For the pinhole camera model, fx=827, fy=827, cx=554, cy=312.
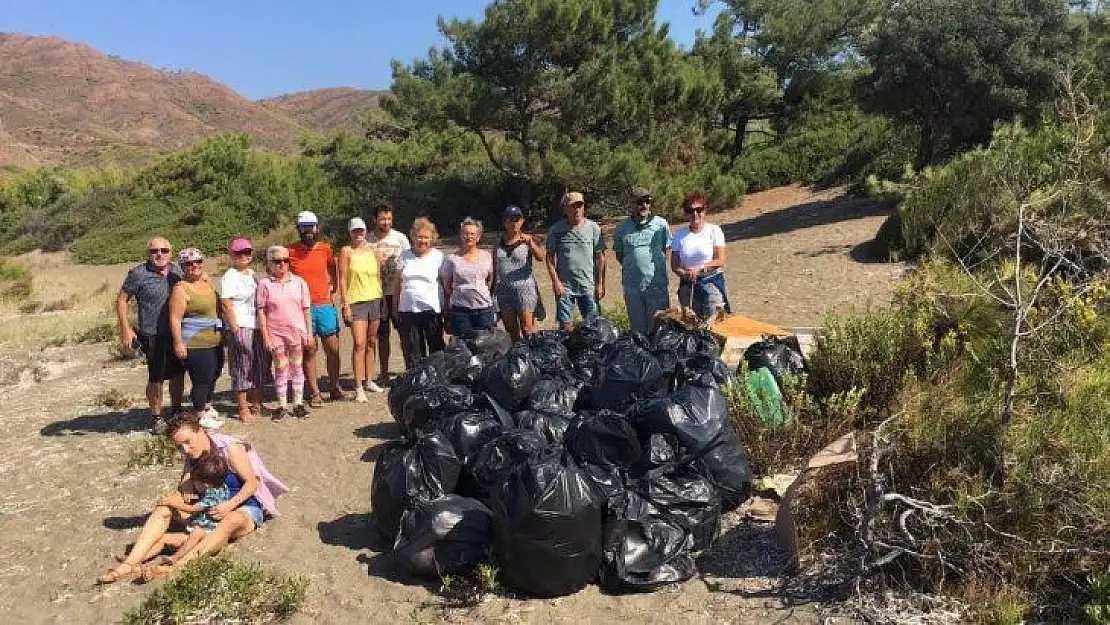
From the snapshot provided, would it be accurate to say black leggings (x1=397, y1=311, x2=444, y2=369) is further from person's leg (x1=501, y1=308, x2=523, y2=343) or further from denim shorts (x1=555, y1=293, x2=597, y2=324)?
denim shorts (x1=555, y1=293, x2=597, y2=324)

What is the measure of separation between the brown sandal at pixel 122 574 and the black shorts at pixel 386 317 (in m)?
2.88

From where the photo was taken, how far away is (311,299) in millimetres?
6121

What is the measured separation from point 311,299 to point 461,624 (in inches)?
133

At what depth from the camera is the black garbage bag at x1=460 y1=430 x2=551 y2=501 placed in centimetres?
388

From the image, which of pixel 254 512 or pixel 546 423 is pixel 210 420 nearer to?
pixel 254 512

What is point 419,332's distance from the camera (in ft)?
20.6

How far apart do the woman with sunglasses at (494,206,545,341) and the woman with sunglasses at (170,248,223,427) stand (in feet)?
6.56

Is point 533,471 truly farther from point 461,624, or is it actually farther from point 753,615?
point 753,615

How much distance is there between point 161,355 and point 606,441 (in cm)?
344

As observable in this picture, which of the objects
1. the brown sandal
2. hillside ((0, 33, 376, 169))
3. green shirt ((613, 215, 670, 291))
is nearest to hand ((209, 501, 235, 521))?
the brown sandal

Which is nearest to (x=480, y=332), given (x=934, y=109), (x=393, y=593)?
(x=393, y=593)

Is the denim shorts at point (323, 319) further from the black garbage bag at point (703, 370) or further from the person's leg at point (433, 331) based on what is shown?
the black garbage bag at point (703, 370)

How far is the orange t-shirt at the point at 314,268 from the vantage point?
6.05m

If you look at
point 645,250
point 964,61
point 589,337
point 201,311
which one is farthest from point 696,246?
point 964,61
